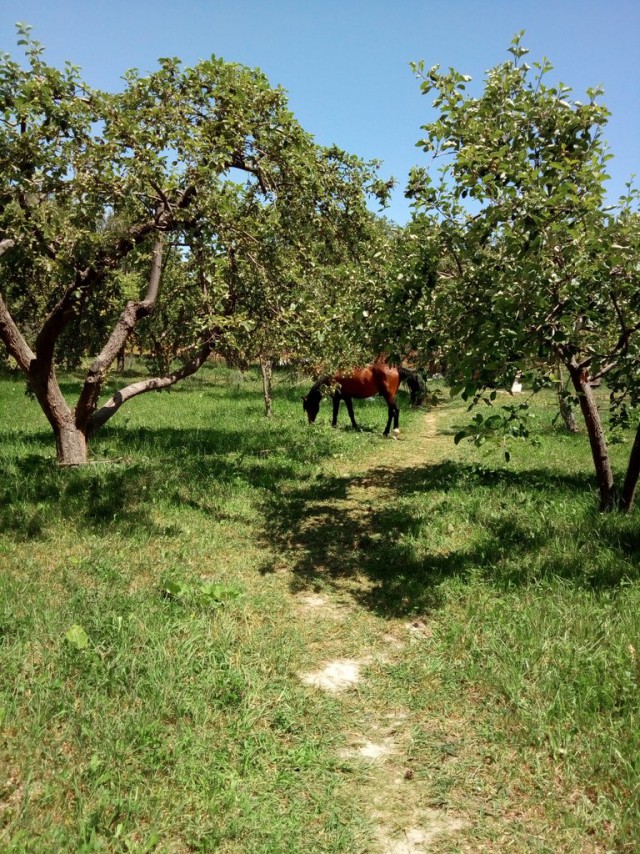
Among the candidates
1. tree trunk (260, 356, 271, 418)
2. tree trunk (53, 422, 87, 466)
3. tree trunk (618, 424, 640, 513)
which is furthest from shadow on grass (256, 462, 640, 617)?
tree trunk (260, 356, 271, 418)

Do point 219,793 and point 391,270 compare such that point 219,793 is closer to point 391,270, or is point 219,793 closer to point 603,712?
point 603,712

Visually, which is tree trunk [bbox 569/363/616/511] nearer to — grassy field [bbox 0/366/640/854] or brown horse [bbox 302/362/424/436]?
grassy field [bbox 0/366/640/854]

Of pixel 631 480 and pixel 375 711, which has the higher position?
pixel 631 480

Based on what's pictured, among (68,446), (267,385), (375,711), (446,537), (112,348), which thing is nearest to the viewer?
(375,711)

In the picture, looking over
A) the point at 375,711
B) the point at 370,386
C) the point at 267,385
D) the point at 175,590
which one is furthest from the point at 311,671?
the point at 267,385

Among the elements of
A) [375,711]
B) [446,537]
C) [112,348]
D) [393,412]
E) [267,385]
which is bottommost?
[375,711]

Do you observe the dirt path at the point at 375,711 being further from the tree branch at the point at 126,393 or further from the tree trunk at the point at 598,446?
the tree branch at the point at 126,393

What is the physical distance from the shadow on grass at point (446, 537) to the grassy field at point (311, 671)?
0.05 m

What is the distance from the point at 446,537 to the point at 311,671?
3.60m

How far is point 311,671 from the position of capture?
5004 millimetres

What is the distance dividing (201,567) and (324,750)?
3261 millimetres

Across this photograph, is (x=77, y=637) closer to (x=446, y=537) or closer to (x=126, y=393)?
(x=446, y=537)

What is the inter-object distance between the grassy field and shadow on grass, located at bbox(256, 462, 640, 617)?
50mm

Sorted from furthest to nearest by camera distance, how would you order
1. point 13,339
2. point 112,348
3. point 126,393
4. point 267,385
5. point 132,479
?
point 267,385
point 126,393
point 112,348
point 13,339
point 132,479
